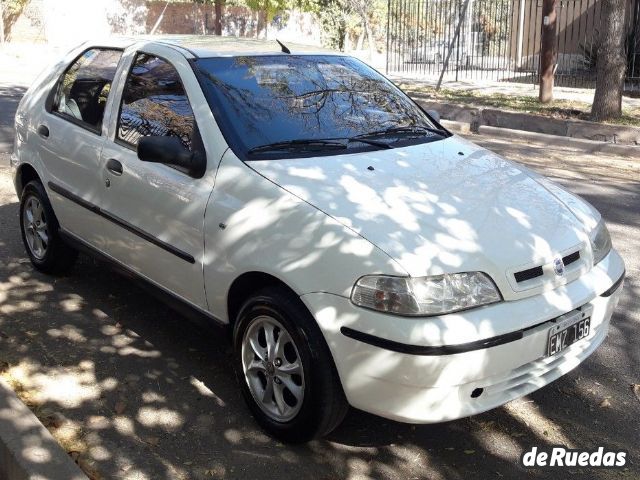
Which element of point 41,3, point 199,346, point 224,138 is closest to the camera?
point 224,138

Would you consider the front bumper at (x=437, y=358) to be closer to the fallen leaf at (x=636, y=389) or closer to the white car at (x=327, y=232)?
the white car at (x=327, y=232)

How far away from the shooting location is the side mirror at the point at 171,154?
13.3 ft

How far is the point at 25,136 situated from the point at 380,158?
2966mm

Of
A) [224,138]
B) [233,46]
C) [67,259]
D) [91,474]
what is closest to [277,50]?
[233,46]

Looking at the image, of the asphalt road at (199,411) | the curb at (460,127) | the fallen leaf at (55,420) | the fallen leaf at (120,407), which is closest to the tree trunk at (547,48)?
the curb at (460,127)

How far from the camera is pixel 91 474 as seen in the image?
3.51m

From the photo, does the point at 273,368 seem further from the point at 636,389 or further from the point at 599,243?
the point at 636,389

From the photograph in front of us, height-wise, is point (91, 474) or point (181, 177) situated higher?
point (181, 177)

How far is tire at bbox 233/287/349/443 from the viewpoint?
11.3 feet

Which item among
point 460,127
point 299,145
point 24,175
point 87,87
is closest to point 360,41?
point 460,127

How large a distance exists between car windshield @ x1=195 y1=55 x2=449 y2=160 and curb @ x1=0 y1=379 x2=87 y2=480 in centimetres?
159

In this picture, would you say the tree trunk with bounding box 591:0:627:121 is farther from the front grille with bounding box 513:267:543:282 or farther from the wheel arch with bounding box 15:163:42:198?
the front grille with bounding box 513:267:543:282

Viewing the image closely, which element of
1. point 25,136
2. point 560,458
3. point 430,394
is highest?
point 25,136

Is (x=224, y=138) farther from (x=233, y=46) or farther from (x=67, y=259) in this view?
(x=67, y=259)
